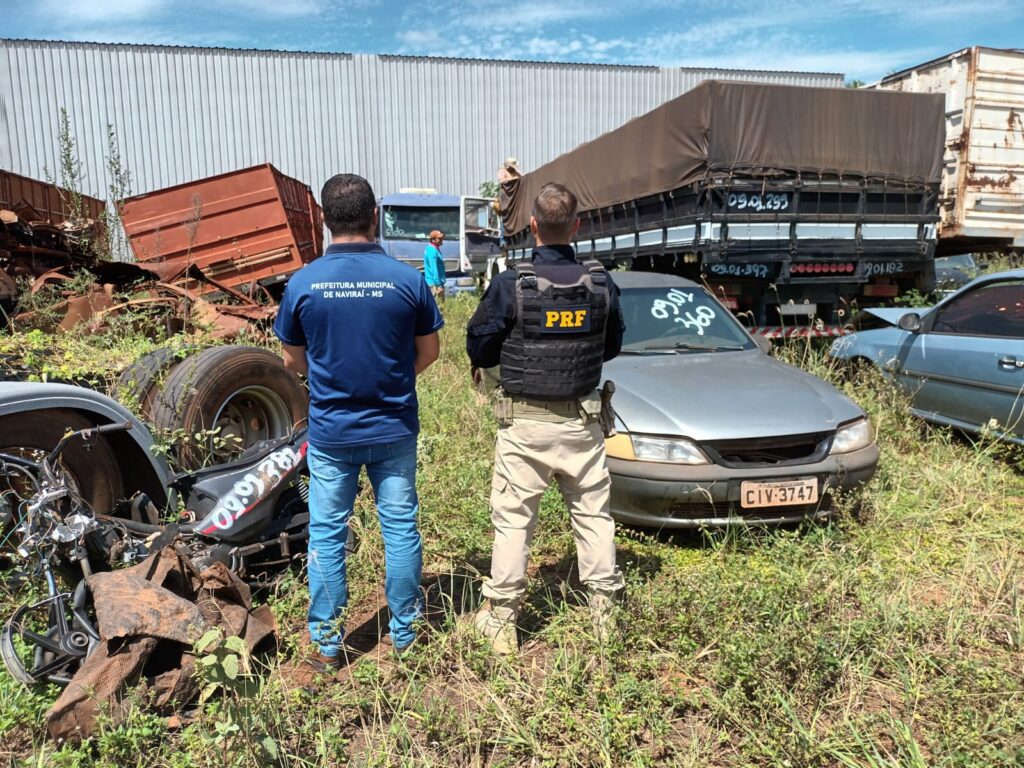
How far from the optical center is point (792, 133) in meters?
6.93

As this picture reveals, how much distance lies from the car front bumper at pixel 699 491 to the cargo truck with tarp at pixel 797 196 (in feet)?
12.2

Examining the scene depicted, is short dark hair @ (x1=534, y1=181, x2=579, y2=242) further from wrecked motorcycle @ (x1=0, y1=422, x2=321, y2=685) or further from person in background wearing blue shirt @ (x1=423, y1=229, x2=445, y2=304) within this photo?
person in background wearing blue shirt @ (x1=423, y1=229, x2=445, y2=304)

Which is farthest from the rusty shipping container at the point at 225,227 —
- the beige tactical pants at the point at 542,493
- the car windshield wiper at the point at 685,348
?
the beige tactical pants at the point at 542,493

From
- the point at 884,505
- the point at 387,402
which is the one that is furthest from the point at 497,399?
the point at 884,505

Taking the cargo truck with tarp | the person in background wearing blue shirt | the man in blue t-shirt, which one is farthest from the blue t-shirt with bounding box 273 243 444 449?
the person in background wearing blue shirt

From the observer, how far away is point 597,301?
2.57 m

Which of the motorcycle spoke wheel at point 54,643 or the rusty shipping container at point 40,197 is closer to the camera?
the motorcycle spoke wheel at point 54,643

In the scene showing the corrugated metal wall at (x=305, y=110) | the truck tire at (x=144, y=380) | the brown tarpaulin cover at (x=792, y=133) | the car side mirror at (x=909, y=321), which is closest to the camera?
the truck tire at (x=144, y=380)

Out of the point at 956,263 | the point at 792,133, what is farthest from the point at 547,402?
the point at 956,263

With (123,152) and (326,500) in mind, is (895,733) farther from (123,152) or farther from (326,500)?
(123,152)

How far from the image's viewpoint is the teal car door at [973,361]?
4.51 m

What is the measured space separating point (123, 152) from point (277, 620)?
20904 mm

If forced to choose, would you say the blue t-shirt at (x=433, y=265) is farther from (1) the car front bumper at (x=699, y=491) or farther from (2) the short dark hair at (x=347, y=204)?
(2) the short dark hair at (x=347, y=204)

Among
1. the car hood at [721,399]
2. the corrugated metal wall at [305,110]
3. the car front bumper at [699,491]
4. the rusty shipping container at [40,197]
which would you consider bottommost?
the car front bumper at [699,491]
